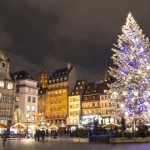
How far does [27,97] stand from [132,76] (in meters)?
59.7

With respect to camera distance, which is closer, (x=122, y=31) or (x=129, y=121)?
(x=129, y=121)

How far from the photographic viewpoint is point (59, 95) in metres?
111

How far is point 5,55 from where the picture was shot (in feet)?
274

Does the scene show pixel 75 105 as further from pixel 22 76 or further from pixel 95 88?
pixel 22 76

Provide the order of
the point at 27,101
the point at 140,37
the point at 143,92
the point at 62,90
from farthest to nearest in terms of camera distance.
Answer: the point at 62,90
the point at 27,101
the point at 140,37
the point at 143,92

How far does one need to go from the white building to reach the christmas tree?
5549cm

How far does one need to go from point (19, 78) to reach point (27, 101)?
828 cm

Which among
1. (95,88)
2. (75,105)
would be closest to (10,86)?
(75,105)

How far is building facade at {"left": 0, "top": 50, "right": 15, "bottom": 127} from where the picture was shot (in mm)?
81250

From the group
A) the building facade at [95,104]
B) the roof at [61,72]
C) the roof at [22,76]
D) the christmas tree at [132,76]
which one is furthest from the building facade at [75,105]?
the christmas tree at [132,76]

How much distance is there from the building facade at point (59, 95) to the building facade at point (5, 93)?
Answer: 2728 cm

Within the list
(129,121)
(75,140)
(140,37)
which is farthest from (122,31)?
(75,140)

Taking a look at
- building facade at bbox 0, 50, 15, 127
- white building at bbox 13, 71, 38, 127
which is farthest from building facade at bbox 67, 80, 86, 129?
building facade at bbox 0, 50, 15, 127

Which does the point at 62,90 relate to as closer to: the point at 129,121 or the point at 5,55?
the point at 5,55
